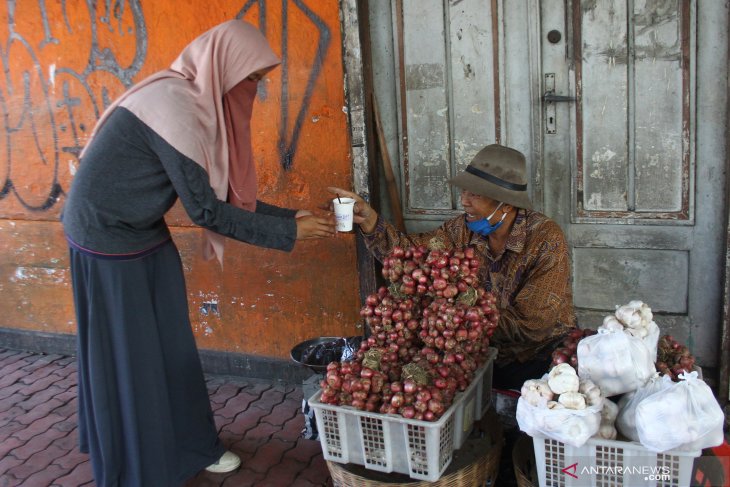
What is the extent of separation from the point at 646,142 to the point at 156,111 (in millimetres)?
2237

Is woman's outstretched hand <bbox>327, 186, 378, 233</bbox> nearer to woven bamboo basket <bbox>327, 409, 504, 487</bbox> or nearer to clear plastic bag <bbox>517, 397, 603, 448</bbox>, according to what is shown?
woven bamboo basket <bbox>327, 409, 504, 487</bbox>

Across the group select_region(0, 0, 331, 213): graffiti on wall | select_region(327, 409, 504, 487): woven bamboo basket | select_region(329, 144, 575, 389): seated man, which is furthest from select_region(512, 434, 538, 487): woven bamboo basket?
select_region(0, 0, 331, 213): graffiti on wall

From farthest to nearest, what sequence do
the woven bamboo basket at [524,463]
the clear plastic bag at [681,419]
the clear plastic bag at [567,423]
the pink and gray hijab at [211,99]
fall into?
the pink and gray hijab at [211,99] < the woven bamboo basket at [524,463] < the clear plastic bag at [567,423] < the clear plastic bag at [681,419]

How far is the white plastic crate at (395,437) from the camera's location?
7.30 feet

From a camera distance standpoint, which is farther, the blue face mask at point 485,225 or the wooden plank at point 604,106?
the wooden plank at point 604,106

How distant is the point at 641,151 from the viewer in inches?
125

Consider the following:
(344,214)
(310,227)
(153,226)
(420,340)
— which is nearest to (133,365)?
(153,226)

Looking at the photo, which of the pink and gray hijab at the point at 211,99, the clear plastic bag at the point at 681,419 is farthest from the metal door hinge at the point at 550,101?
the clear plastic bag at the point at 681,419

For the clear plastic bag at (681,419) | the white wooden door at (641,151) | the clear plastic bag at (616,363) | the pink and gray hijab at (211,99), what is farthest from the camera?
the white wooden door at (641,151)

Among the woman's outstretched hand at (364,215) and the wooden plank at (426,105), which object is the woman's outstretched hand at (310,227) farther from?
the wooden plank at (426,105)

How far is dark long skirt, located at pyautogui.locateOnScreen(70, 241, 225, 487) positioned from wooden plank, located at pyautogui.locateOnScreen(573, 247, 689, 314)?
201 cm

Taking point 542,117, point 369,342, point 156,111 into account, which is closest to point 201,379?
point 369,342

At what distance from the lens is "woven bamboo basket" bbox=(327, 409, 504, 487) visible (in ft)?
8.02

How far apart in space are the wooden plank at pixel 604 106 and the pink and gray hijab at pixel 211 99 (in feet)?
5.10
